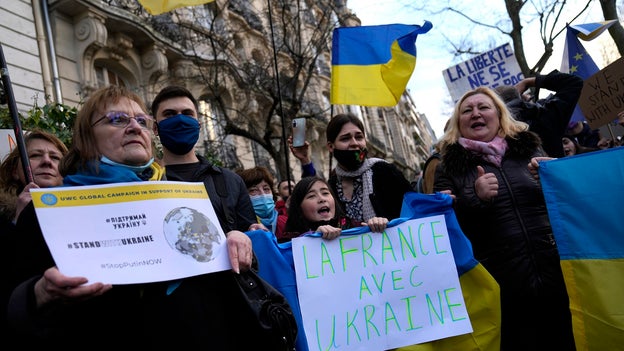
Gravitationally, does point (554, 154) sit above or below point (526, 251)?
above

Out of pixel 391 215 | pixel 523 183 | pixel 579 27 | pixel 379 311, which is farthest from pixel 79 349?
pixel 579 27

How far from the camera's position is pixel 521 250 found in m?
2.34

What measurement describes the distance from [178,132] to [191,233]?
111 centimetres

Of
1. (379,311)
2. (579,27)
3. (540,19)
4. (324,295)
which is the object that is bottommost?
(379,311)

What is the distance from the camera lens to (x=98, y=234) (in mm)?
1351

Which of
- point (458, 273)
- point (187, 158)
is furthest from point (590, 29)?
point (187, 158)

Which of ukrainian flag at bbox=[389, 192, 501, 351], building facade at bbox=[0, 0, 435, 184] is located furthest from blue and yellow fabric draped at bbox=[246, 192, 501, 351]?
building facade at bbox=[0, 0, 435, 184]

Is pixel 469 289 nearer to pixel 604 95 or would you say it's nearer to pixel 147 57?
pixel 604 95

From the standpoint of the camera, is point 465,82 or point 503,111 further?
point 465,82

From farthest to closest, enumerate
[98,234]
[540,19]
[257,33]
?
[257,33] < [540,19] < [98,234]

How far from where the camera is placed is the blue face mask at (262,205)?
418 cm

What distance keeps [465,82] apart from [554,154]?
4.61 metres

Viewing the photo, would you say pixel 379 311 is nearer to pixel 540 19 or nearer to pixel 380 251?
pixel 380 251

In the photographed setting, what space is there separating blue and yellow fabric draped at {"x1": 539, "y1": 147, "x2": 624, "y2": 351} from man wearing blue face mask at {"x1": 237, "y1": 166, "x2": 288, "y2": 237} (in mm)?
2346
